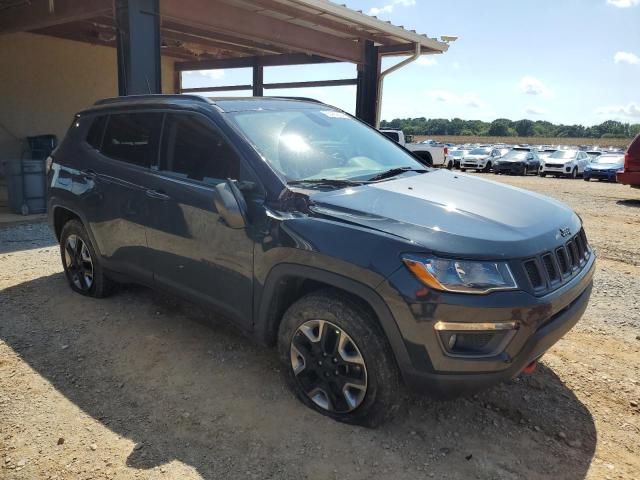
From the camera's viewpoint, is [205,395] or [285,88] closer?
[205,395]

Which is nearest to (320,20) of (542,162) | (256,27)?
(256,27)

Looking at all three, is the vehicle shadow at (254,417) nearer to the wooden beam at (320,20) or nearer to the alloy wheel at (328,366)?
the alloy wheel at (328,366)

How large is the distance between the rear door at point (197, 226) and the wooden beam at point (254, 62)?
10.1 meters

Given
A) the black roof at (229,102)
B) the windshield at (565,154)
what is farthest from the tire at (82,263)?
the windshield at (565,154)

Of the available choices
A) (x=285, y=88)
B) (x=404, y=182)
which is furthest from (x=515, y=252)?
(x=285, y=88)

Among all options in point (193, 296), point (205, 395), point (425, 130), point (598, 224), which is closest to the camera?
point (205, 395)

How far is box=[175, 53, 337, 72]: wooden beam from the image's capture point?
13.3 meters

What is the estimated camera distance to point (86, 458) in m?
2.60

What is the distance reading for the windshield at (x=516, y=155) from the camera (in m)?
25.6

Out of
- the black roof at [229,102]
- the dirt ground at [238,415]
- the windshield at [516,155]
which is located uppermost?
the black roof at [229,102]

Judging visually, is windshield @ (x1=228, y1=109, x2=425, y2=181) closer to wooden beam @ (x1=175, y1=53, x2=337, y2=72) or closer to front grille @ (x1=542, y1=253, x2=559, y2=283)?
front grille @ (x1=542, y1=253, x2=559, y2=283)

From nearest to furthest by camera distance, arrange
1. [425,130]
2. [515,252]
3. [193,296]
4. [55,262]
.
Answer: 1. [515,252]
2. [193,296]
3. [55,262]
4. [425,130]

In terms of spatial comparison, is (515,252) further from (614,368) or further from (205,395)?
(205,395)

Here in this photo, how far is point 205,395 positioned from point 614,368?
280 centimetres
